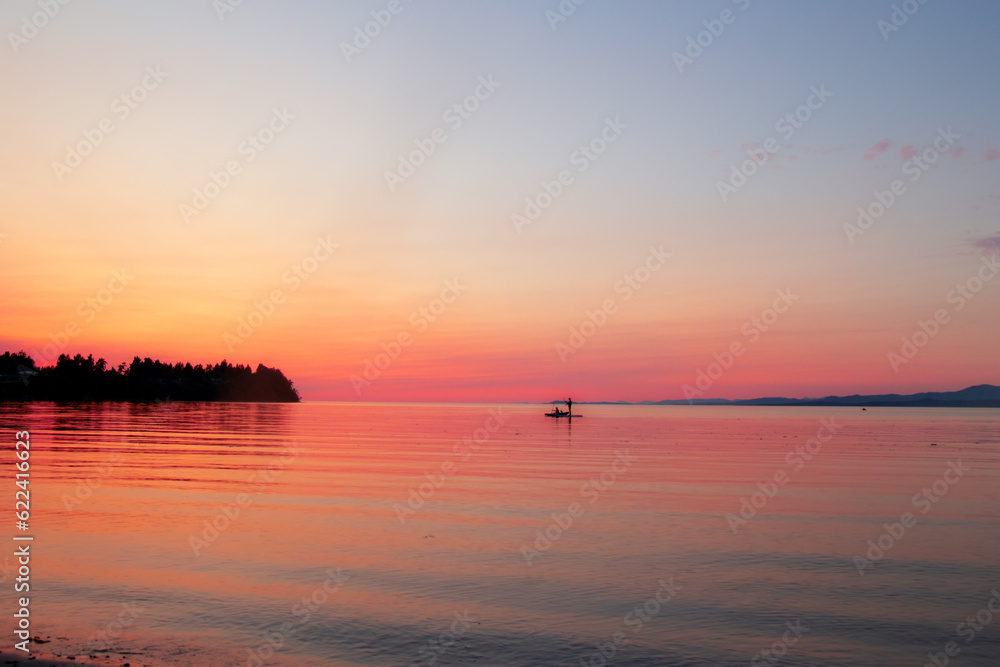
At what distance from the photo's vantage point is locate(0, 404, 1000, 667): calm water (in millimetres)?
14570

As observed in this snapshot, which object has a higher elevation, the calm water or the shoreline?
the calm water

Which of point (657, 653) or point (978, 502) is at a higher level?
point (978, 502)

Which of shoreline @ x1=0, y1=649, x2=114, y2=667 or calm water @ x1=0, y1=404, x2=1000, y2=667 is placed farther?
calm water @ x1=0, y1=404, x2=1000, y2=667

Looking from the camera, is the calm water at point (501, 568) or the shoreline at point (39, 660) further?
the calm water at point (501, 568)

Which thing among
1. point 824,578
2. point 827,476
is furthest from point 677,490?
point 824,578

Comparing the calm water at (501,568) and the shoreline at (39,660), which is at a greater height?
the calm water at (501,568)

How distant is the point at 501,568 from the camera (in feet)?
68.2

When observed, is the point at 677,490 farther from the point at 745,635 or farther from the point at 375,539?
the point at 745,635

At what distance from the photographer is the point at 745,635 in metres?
15.3

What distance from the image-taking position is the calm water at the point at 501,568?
14.6 metres

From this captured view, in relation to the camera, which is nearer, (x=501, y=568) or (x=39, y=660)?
(x=39, y=660)

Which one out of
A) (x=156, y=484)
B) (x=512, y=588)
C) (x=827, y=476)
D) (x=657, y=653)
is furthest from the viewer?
(x=827, y=476)

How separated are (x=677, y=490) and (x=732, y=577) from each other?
718 inches

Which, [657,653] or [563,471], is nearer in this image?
[657,653]
